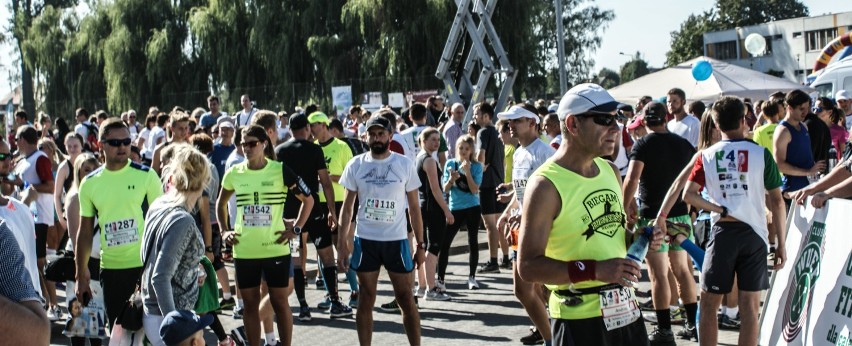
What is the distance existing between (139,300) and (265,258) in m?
1.93

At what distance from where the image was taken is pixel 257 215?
7.37 m

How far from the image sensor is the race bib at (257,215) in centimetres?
735

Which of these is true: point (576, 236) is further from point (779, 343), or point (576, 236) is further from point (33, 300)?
point (779, 343)

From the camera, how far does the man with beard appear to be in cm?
750

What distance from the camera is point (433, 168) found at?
383 inches

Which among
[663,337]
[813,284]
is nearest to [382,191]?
[663,337]

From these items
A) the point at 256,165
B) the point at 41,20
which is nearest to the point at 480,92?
the point at 256,165

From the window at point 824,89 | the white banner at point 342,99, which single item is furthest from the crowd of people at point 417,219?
the white banner at point 342,99

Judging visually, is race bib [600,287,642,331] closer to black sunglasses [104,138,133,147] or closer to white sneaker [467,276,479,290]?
black sunglasses [104,138,133,147]

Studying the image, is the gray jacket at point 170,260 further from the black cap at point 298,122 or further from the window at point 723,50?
the window at point 723,50

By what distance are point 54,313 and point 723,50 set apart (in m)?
96.3

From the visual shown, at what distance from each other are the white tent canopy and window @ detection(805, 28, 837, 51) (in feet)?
234

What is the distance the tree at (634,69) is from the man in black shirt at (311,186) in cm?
11072

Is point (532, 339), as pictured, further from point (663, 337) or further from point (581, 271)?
point (581, 271)
